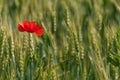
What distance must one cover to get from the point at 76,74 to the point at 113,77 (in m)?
0.14

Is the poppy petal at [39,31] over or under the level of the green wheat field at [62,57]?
over

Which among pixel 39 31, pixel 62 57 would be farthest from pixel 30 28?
pixel 62 57

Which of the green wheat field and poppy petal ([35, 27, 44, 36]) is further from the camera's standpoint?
poppy petal ([35, 27, 44, 36])

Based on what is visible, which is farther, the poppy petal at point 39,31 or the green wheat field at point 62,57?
the poppy petal at point 39,31

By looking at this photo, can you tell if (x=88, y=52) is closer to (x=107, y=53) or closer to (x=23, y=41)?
(x=107, y=53)

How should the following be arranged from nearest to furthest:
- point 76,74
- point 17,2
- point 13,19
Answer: point 76,74
point 13,19
point 17,2

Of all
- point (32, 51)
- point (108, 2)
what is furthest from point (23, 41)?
point (108, 2)

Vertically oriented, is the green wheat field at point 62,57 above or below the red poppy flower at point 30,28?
below

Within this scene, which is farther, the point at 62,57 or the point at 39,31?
the point at 62,57

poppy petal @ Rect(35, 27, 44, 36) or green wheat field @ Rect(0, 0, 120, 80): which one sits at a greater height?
poppy petal @ Rect(35, 27, 44, 36)

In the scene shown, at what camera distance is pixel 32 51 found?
Result: 5.46 feet

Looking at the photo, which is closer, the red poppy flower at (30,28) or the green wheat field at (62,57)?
the green wheat field at (62,57)

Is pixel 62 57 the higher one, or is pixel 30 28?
pixel 30 28

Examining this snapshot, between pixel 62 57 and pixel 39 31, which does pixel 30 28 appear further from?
pixel 62 57
